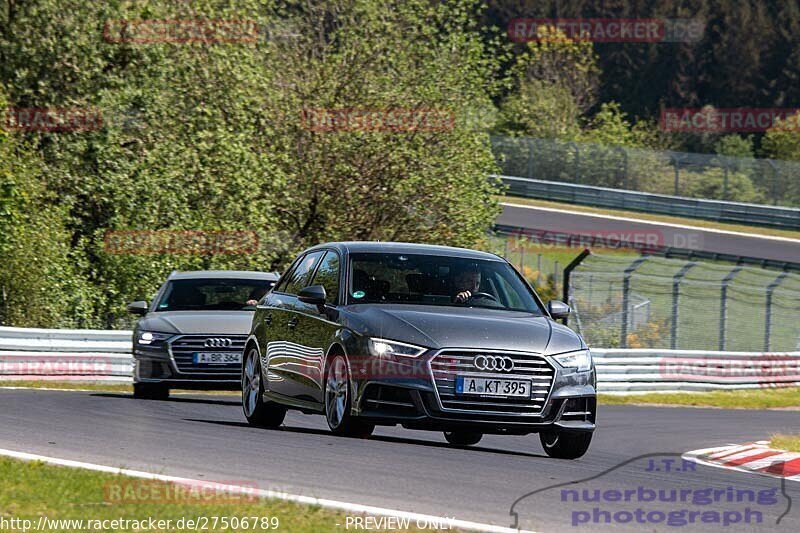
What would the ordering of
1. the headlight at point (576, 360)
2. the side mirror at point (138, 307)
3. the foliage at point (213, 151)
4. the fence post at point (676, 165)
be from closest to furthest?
the headlight at point (576, 360) < the side mirror at point (138, 307) < the foliage at point (213, 151) < the fence post at point (676, 165)

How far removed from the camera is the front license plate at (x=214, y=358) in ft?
53.1

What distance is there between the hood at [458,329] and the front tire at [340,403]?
14.8 inches

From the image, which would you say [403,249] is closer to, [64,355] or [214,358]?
[214,358]

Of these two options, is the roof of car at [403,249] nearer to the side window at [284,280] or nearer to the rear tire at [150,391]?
the side window at [284,280]

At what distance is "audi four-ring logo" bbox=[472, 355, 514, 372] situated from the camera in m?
10.4

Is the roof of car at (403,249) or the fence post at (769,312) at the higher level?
the roof of car at (403,249)

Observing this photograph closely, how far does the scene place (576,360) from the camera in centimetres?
1080

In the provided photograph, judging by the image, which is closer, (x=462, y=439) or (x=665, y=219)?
(x=462, y=439)

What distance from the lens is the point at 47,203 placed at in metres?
27.6

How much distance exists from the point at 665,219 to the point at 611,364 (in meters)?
28.1

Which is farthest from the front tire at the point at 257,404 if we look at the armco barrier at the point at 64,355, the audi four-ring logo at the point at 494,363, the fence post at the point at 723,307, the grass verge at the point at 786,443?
the fence post at the point at 723,307

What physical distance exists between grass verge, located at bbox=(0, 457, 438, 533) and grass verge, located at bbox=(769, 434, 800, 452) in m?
7.79

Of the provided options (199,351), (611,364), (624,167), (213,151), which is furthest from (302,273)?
(624,167)

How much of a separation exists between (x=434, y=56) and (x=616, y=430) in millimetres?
17491
